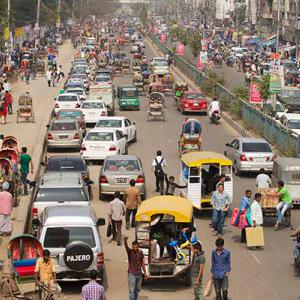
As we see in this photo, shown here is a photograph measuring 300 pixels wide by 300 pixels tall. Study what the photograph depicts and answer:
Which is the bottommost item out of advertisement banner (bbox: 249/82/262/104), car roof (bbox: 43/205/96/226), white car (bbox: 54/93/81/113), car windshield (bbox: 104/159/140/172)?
white car (bbox: 54/93/81/113)

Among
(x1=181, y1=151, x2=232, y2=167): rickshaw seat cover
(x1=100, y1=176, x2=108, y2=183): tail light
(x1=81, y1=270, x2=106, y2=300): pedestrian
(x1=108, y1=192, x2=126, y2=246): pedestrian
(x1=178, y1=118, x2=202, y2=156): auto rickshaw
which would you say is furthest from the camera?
(x1=178, y1=118, x2=202, y2=156): auto rickshaw

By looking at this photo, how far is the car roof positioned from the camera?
18.1m

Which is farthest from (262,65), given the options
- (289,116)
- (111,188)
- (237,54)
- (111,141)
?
(111,188)

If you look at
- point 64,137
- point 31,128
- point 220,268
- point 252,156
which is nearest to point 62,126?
point 64,137

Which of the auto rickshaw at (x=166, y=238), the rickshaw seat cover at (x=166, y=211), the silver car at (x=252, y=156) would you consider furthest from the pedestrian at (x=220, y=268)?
the silver car at (x=252, y=156)

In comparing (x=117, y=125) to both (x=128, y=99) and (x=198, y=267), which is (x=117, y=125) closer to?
(x=128, y=99)

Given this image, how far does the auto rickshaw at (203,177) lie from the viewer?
24594mm

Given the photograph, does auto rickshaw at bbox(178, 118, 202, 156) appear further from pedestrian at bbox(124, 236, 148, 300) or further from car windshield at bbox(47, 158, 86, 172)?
pedestrian at bbox(124, 236, 148, 300)

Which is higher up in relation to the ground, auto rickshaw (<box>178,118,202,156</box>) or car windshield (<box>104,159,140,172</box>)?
car windshield (<box>104,159,140,172</box>)

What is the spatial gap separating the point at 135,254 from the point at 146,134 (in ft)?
85.8

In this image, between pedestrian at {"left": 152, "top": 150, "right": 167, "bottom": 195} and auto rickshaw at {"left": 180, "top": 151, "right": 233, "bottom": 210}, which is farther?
pedestrian at {"left": 152, "top": 150, "right": 167, "bottom": 195}

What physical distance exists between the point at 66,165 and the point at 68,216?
9.73m

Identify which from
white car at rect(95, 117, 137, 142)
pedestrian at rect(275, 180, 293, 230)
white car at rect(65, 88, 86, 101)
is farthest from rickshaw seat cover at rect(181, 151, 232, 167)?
white car at rect(65, 88, 86, 101)

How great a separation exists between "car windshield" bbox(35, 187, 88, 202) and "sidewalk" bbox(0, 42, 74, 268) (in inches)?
36.0
